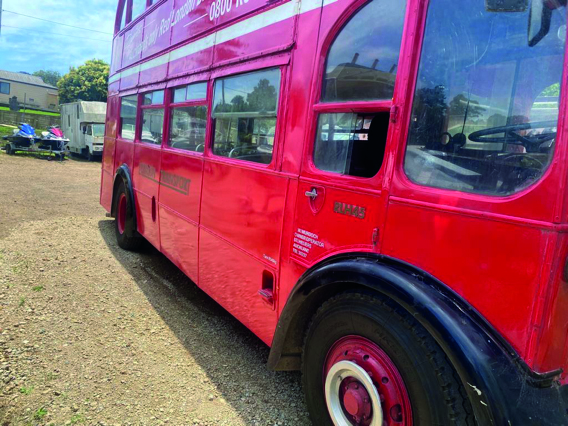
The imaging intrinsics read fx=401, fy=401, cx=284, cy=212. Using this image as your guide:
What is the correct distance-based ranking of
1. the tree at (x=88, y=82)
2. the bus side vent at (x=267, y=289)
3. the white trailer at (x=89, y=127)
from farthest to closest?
the tree at (x=88, y=82), the white trailer at (x=89, y=127), the bus side vent at (x=267, y=289)

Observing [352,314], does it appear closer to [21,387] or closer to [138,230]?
[21,387]

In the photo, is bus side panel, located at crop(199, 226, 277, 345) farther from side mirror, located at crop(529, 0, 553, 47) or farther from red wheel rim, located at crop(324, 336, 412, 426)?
side mirror, located at crop(529, 0, 553, 47)

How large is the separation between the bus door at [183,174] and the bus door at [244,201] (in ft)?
0.68

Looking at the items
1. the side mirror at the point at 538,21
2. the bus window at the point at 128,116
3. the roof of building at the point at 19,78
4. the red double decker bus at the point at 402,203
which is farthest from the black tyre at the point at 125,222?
the roof of building at the point at 19,78

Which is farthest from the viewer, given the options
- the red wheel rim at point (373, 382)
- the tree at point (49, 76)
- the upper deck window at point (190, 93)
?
the tree at point (49, 76)

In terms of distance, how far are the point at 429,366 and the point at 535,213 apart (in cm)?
70

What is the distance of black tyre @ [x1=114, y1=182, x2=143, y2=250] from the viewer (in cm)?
574

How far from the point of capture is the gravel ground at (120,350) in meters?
2.56

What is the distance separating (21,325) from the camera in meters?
3.45

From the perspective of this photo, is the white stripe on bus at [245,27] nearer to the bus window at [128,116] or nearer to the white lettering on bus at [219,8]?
the white lettering on bus at [219,8]

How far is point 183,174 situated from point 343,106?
7.63 ft

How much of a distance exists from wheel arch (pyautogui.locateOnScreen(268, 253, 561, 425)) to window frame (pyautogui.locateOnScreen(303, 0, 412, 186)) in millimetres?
400

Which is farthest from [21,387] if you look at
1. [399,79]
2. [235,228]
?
[399,79]

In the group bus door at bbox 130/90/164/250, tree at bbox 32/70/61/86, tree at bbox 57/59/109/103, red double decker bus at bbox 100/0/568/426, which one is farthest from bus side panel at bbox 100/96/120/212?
tree at bbox 32/70/61/86
